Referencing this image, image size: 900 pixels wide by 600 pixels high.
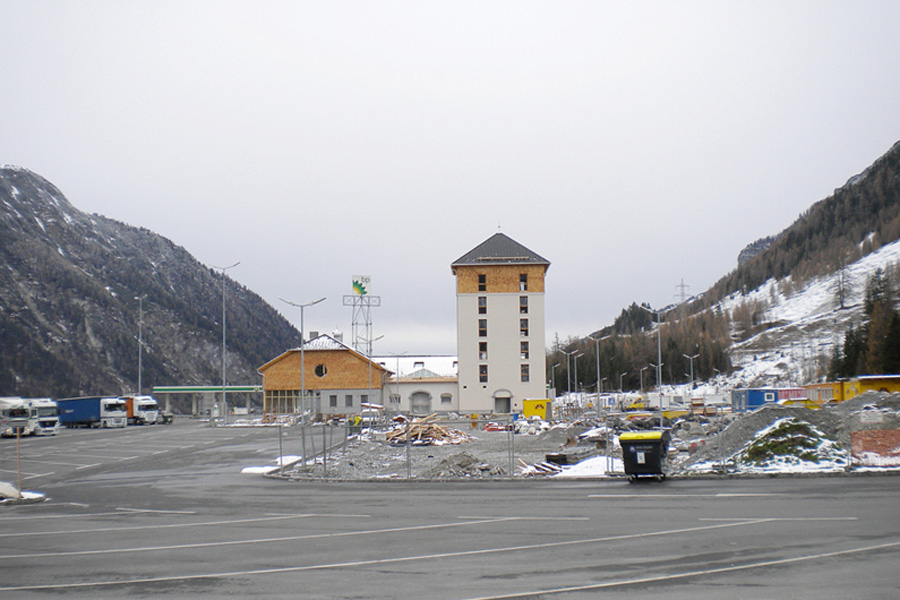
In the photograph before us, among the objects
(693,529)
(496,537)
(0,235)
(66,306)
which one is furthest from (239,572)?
(0,235)

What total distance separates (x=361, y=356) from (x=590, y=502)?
79.2m

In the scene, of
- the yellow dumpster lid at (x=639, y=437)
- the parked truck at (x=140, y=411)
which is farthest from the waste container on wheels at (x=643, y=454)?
the parked truck at (x=140, y=411)

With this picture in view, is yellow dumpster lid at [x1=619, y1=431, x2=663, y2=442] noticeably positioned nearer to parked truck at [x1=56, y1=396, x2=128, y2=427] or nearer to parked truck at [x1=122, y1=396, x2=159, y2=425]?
parked truck at [x1=56, y1=396, x2=128, y2=427]

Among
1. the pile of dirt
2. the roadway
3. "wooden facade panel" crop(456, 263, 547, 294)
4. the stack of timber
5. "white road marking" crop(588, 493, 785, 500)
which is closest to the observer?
the roadway

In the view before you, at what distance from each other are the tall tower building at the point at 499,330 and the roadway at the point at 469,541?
2703 inches

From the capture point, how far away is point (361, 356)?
96062 millimetres

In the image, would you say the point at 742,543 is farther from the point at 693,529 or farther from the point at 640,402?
the point at 640,402

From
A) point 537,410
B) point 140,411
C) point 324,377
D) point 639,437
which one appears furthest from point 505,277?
point 639,437

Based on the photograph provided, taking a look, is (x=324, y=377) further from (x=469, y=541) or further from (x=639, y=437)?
(x=469, y=541)

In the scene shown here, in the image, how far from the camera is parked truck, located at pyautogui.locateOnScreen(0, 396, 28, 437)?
204ft

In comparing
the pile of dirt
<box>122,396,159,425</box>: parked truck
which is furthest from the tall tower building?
the pile of dirt

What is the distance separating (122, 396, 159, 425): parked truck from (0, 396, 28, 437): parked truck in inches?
815

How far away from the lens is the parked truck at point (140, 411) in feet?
284

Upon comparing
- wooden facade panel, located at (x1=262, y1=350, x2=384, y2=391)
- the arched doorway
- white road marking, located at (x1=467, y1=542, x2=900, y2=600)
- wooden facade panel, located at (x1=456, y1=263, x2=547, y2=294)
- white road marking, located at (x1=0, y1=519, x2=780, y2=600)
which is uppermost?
wooden facade panel, located at (x1=456, y1=263, x2=547, y2=294)
